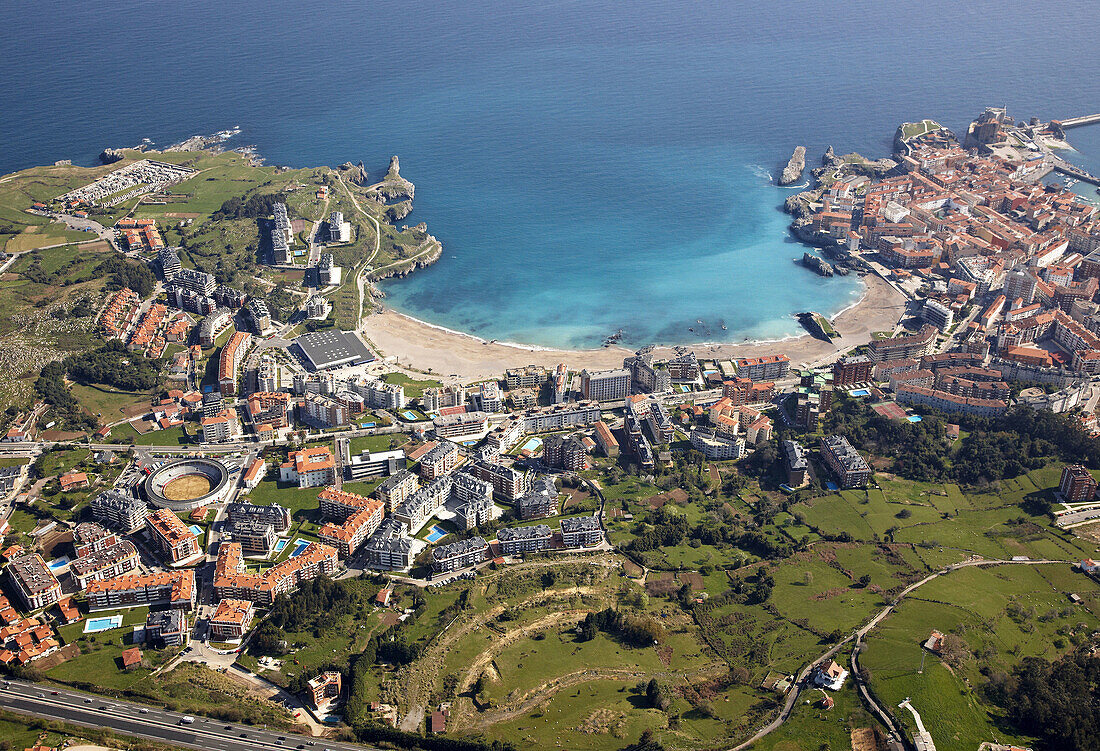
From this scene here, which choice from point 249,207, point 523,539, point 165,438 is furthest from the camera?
point 249,207

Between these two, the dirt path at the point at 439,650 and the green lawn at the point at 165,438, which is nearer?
the dirt path at the point at 439,650

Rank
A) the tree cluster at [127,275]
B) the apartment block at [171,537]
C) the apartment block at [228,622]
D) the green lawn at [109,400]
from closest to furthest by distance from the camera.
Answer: the apartment block at [228,622]
the apartment block at [171,537]
the green lawn at [109,400]
the tree cluster at [127,275]

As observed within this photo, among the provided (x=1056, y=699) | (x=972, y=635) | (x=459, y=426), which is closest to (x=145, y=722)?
(x=459, y=426)

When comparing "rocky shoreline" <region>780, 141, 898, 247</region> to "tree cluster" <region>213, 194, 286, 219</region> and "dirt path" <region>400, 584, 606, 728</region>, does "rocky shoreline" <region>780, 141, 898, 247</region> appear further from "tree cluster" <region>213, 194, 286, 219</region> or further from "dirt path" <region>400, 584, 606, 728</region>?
"dirt path" <region>400, 584, 606, 728</region>

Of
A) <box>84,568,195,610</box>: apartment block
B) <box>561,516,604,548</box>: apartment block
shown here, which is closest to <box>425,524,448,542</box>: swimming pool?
<box>561,516,604,548</box>: apartment block

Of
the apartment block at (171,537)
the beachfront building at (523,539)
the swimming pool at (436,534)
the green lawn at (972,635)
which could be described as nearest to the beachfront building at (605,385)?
the beachfront building at (523,539)

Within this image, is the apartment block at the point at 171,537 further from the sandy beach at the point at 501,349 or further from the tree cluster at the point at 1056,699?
the tree cluster at the point at 1056,699

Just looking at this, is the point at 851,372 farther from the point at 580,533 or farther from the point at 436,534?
the point at 436,534
